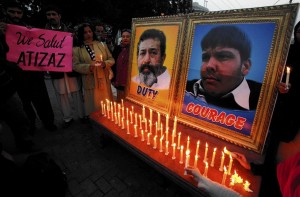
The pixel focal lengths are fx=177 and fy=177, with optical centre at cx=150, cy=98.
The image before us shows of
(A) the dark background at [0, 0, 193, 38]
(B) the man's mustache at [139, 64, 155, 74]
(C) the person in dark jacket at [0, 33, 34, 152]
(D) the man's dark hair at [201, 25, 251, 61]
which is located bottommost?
(C) the person in dark jacket at [0, 33, 34, 152]

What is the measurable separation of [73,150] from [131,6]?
1635 cm

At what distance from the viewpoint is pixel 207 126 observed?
2869 mm

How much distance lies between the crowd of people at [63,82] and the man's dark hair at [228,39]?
7.43ft

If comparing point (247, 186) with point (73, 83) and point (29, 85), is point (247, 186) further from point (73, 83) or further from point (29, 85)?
point (29, 85)

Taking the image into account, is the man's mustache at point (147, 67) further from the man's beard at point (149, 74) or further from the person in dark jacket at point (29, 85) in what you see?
the person in dark jacket at point (29, 85)

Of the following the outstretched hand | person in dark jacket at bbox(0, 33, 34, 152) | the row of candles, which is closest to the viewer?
the outstretched hand

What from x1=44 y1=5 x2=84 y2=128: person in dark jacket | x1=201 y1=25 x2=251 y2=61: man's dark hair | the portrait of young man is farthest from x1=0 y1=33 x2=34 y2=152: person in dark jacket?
x1=201 y1=25 x2=251 y2=61: man's dark hair

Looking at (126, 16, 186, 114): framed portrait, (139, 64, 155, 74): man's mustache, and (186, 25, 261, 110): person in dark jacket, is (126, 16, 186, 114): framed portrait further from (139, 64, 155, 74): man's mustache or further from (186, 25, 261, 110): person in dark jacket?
(186, 25, 261, 110): person in dark jacket

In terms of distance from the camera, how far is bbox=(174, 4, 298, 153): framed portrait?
2244mm

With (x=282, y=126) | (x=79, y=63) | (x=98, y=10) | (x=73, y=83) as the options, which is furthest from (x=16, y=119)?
(x=98, y=10)

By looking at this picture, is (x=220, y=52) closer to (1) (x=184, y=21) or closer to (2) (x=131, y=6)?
(1) (x=184, y=21)

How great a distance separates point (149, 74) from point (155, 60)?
→ 0.32m

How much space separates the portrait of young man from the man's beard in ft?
2.53

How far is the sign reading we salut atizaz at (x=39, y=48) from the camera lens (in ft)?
12.2
